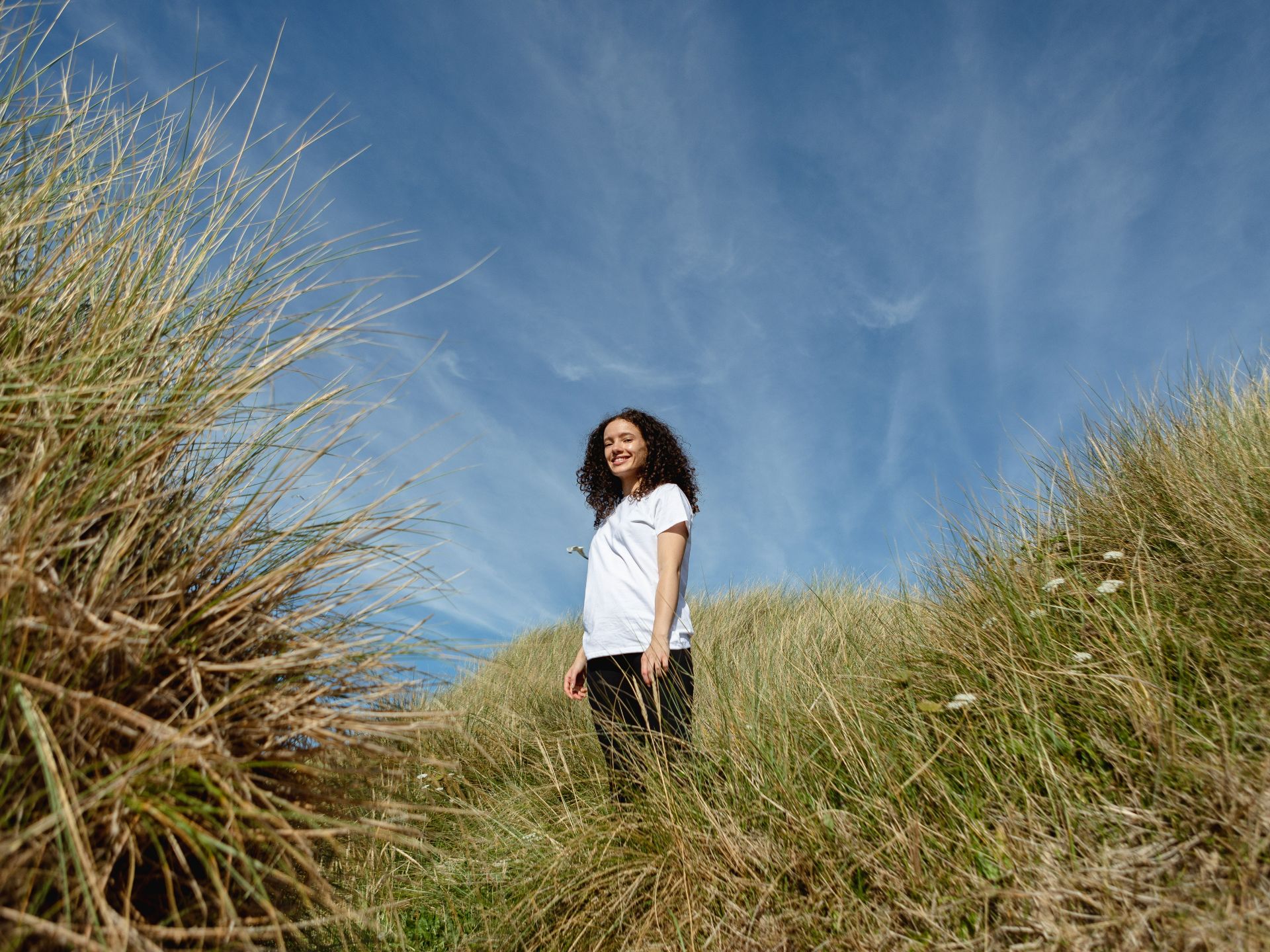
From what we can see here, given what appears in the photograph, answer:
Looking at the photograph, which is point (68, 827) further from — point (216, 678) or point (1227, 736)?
point (1227, 736)

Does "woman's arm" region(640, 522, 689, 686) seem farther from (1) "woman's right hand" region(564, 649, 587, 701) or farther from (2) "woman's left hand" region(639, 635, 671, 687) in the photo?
(1) "woman's right hand" region(564, 649, 587, 701)

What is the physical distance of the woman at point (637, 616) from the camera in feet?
10.3

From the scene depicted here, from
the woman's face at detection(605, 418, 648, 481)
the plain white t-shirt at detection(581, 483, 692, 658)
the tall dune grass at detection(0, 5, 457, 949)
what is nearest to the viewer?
the tall dune grass at detection(0, 5, 457, 949)

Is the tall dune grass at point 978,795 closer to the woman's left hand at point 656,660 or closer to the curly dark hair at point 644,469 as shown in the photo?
the woman's left hand at point 656,660

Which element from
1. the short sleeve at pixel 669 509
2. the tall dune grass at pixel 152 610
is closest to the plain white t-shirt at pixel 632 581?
the short sleeve at pixel 669 509

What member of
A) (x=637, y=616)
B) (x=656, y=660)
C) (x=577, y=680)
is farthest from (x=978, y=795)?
(x=577, y=680)

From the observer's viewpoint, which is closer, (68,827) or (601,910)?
(68,827)

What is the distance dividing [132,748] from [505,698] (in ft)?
15.2

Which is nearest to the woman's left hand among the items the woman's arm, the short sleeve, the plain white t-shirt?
the woman's arm

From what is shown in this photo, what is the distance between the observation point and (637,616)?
11.2 ft

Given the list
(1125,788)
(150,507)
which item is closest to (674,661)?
(1125,788)

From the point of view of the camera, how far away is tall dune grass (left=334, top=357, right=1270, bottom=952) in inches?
76.1

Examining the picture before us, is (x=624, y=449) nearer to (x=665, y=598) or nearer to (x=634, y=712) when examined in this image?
(x=665, y=598)

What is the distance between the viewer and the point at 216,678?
147 cm
